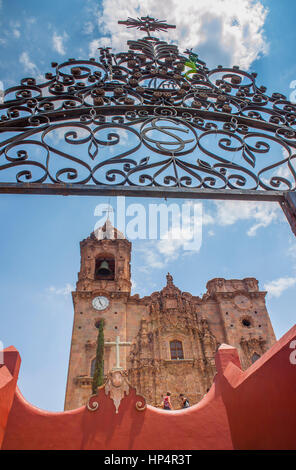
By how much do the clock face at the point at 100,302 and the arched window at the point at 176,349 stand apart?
178 inches

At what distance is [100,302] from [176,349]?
17.2 ft

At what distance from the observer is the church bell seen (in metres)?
21.3

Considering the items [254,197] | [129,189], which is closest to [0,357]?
[129,189]

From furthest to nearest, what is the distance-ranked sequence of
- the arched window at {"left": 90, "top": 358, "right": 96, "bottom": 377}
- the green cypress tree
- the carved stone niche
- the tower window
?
the tower window
the carved stone niche
the arched window at {"left": 90, "top": 358, "right": 96, "bottom": 377}
the green cypress tree

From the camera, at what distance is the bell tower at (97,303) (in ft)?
55.1

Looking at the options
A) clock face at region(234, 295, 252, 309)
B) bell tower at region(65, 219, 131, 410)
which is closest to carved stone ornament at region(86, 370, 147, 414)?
bell tower at region(65, 219, 131, 410)

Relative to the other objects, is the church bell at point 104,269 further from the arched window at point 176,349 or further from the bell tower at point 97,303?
the arched window at point 176,349

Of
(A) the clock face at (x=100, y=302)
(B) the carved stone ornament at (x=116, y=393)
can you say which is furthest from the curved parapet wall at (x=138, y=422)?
(A) the clock face at (x=100, y=302)

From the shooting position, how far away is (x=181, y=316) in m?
20.2

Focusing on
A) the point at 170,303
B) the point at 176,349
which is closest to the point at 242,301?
the point at 170,303

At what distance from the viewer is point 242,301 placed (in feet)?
68.8

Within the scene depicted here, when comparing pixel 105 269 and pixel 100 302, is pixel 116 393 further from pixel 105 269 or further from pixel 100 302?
pixel 105 269

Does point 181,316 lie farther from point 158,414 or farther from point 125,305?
point 158,414

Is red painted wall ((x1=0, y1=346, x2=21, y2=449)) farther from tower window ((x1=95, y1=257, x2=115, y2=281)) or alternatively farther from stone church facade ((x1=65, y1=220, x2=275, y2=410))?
tower window ((x1=95, y1=257, x2=115, y2=281))
